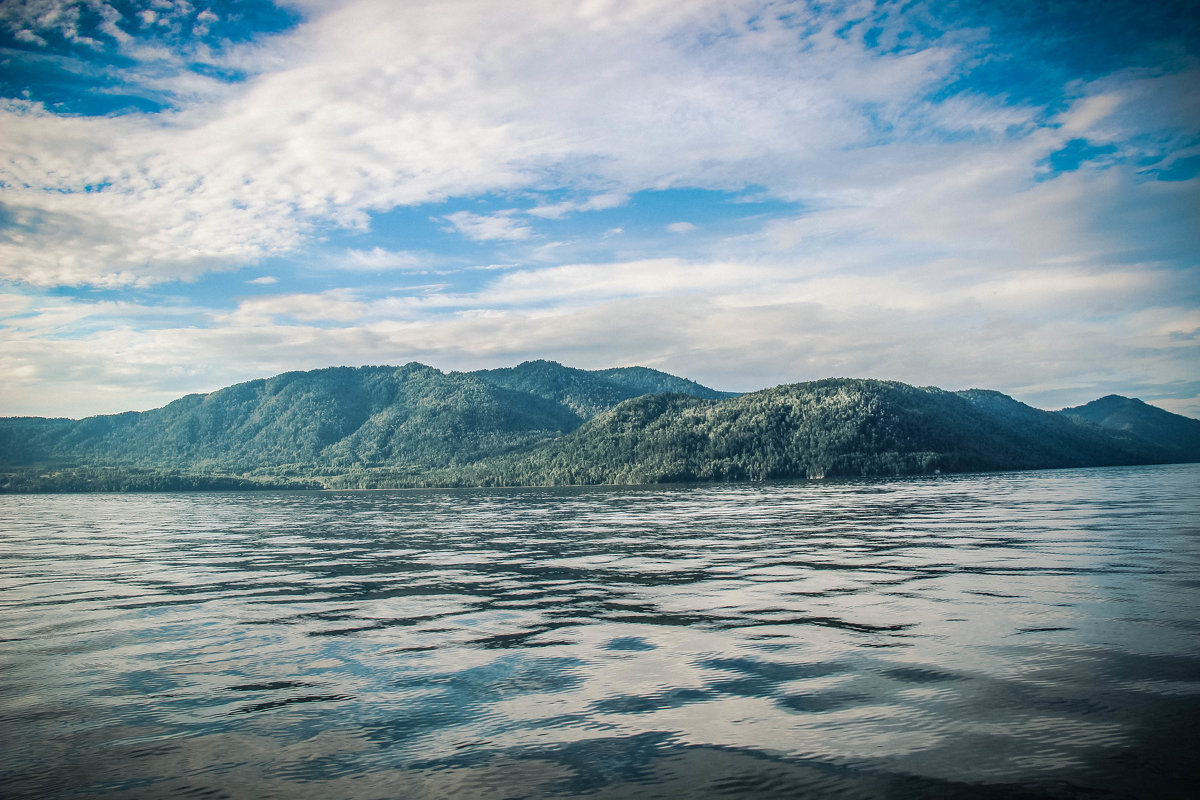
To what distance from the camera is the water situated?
1215 cm

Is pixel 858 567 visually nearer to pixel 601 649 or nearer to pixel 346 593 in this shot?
pixel 601 649

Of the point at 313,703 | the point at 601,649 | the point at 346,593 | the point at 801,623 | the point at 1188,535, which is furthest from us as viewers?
the point at 1188,535

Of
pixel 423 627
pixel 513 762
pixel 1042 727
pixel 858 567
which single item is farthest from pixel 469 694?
pixel 858 567

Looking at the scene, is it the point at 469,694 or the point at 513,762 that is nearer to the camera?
the point at 513,762

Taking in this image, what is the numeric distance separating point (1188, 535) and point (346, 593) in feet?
164

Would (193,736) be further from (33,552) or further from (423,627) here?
(33,552)

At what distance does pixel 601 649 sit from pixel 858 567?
21.1 metres

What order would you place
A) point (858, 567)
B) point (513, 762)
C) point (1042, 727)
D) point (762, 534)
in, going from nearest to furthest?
point (513, 762) < point (1042, 727) < point (858, 567) < point (762, 534)

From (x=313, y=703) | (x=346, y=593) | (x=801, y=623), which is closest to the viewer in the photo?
(x=313, y=703)

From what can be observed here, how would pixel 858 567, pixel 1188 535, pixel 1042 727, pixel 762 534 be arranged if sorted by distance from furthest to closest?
pixel 762 534 → pixel 1188 535 → pixel 858 567 → pixel 1042 727

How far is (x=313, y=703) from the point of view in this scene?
1658 centimetres

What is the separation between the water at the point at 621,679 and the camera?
39.9 feet

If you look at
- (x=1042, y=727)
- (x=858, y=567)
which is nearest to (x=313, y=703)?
(x=1042, y=727)

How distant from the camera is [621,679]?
59.4ft
